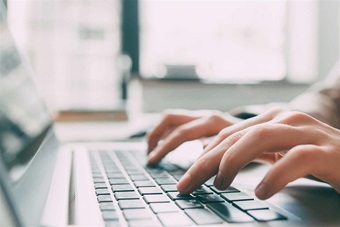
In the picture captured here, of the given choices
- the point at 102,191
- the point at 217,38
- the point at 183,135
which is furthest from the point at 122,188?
the point at 217,38

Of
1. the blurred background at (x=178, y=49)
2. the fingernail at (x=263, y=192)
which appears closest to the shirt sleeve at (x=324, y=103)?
the fingernail at (x=263, y=192)

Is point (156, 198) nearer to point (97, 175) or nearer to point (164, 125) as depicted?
point (97, 175)

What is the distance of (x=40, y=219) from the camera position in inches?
13.0

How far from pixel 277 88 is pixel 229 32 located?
0.43 metres

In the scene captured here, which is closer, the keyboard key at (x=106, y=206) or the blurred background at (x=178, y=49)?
the keyboard key at (x=106, y=206)

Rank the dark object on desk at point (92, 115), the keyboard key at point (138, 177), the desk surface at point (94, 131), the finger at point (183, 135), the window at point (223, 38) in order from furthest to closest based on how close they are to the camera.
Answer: the window at point (223, 38) → the dark object on desk at point (92, 115) → the desk surface at point (94, 131) → the finger at point (183, 135) → the keyboard key at point (138, 177)

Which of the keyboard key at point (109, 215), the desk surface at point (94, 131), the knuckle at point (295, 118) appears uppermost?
the knuckle at point (295, 118)

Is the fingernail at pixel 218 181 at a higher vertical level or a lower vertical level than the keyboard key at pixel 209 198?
higher

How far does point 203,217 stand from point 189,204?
1.8 inches

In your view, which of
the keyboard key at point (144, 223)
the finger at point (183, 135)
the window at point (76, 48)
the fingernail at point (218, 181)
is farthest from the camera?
the window at point (76, 48)

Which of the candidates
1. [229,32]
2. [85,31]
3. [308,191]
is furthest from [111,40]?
[308,191]

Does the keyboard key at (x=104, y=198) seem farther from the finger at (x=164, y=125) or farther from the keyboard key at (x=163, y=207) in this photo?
the finger at (x=164, y=125)

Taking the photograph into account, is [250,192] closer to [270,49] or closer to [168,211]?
[168,211]

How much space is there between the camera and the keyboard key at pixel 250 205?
390mm
